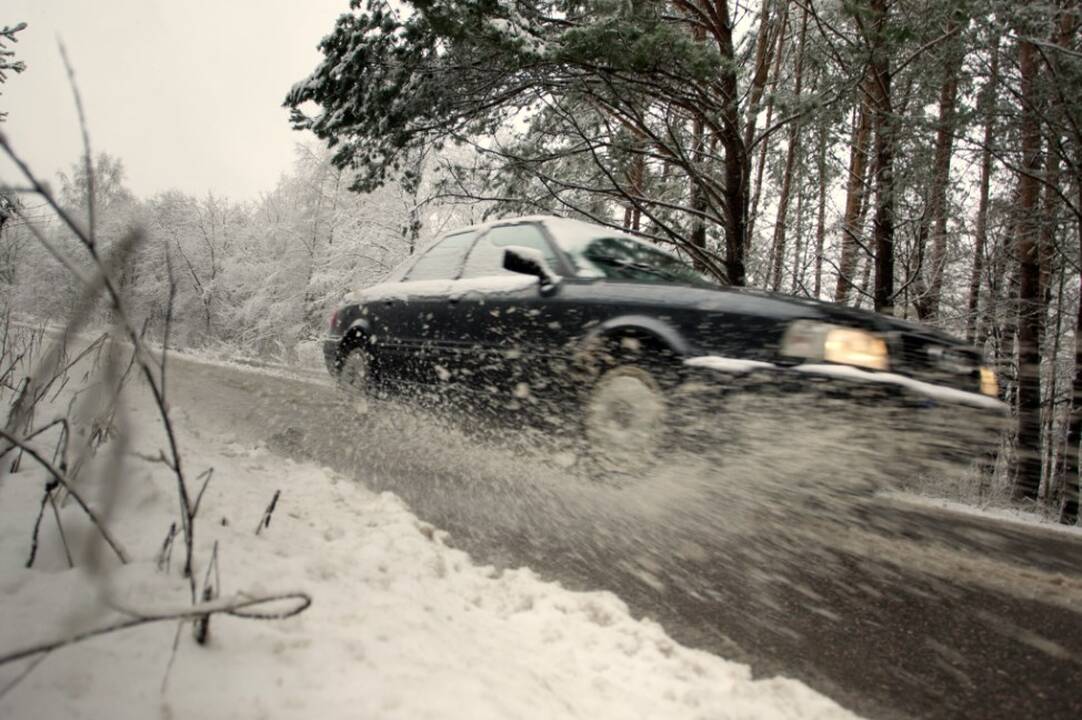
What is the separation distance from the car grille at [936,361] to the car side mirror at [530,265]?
6.37 ft

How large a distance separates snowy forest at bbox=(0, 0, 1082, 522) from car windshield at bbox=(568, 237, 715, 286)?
2642mm

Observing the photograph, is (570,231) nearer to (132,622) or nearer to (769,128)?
(132,622)

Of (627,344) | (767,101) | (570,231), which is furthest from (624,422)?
(767,101)

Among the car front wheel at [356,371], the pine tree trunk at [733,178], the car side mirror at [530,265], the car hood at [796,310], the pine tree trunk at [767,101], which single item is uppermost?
the pine tree trunk at [767,101]

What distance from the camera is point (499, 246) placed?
14.3ft

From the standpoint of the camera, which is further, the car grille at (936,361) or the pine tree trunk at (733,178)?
the pine tree trunk at (733,178)

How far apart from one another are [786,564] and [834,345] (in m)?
1.06

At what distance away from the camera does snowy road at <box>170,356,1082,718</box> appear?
1.82 meters

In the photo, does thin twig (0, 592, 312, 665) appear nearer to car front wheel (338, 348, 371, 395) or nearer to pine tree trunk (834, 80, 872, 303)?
car front wheel (338, 348, 371, 395)

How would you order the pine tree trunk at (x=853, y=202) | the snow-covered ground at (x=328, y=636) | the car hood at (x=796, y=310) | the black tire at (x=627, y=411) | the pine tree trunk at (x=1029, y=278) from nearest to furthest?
the snow-covered ground at (x=328, y=636) < the car hood at (x=796, y=310) < the black tire at (x=627, y=411) < the pine tree trunk at (x=1029, y=278) < the pine tree trunk at (x=853, y=202)

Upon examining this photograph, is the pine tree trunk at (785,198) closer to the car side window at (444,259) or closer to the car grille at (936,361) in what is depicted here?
the car side window at (444,259)

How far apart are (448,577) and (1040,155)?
9520 millimetres

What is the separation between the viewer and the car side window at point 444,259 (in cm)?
466

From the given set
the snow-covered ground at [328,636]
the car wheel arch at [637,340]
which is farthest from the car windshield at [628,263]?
the snow-covered ground at [328,636]
